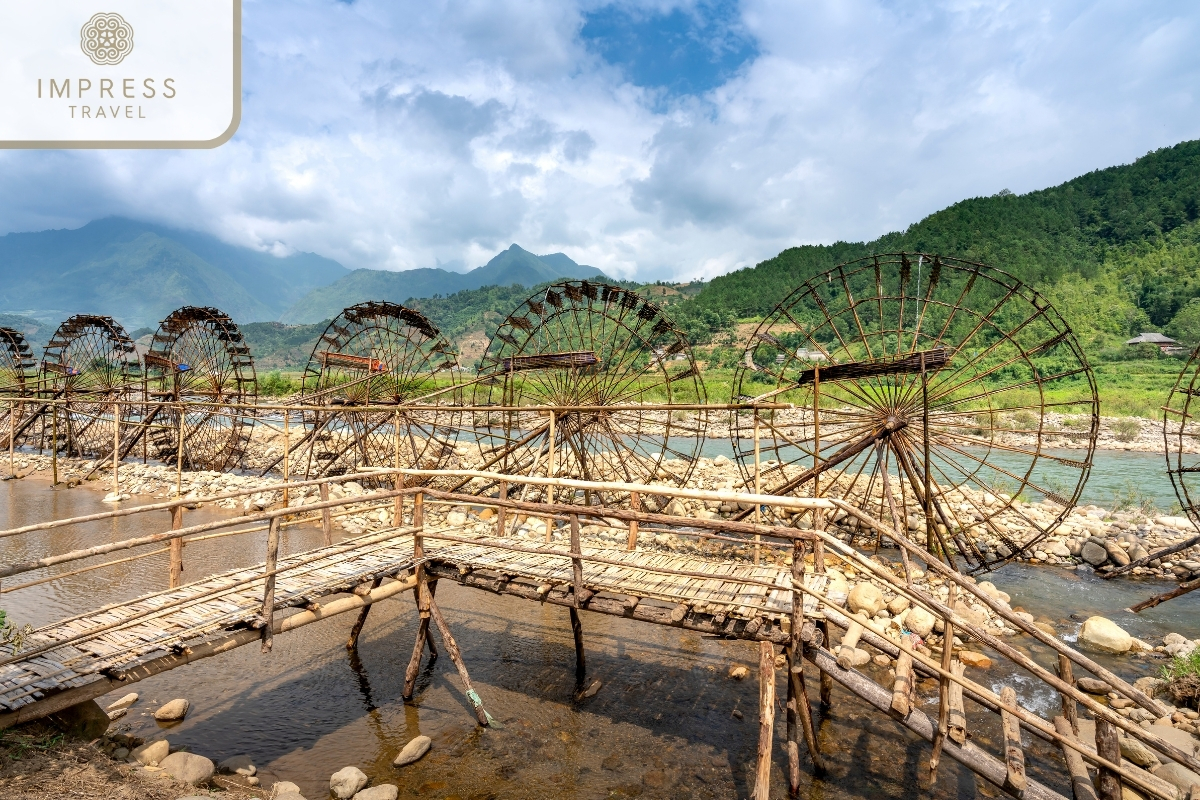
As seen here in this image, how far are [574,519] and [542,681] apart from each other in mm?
2594

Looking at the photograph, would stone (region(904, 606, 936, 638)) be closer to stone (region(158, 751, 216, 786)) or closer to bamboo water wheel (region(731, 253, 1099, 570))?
bamboo water wheel (region(731, 253, 1099, 570))

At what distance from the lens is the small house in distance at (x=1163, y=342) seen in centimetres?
3625

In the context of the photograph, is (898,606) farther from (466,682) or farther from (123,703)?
(123,703)

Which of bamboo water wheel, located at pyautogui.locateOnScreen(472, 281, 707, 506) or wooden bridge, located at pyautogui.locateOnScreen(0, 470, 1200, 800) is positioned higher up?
bamboo water wheel, located at pyautogui.locateOnScreen(472, 281, 707, 506)

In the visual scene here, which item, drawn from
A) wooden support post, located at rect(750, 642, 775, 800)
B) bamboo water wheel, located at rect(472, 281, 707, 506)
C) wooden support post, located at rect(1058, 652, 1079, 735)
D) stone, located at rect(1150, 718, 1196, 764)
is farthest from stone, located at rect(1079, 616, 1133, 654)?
bamboo water wheel, located at rect(472, 281, 707, 506)

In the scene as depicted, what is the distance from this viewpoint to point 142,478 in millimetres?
18188

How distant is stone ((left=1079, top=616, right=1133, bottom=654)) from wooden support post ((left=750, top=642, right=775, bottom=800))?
21.0ft

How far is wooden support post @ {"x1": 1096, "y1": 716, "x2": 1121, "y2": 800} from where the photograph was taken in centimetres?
436

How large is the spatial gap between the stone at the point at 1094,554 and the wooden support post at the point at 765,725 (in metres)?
10.7

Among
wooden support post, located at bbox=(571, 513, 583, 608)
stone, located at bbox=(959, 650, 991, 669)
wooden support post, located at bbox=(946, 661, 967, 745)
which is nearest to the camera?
wooden support post, located at bbox=(946, 661, 967, 745)

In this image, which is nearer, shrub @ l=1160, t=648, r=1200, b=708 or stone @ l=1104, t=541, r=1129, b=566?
shrub @ l=1160, t=648, r=1200, b=708

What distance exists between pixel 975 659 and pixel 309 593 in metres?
8.17

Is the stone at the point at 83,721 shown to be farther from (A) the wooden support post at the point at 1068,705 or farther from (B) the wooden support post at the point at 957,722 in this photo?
(A) the wooden support post at the point at 1068,705

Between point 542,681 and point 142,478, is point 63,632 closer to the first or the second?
point 542,681
